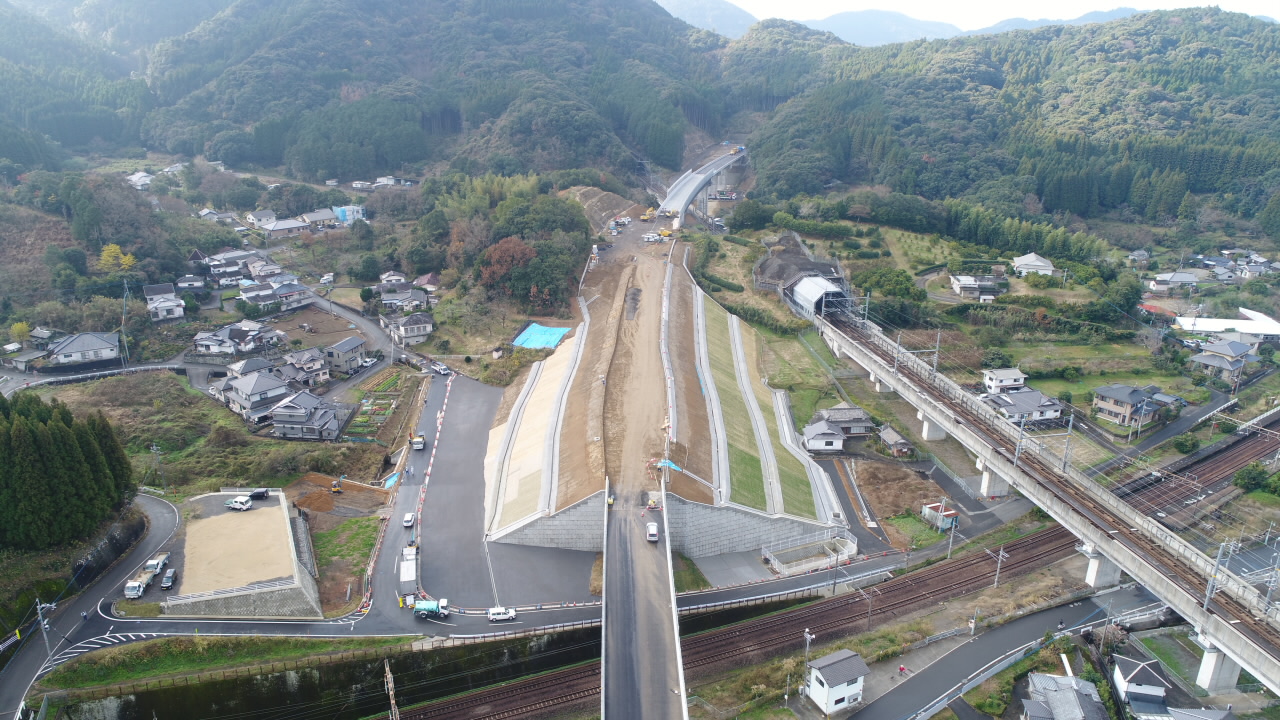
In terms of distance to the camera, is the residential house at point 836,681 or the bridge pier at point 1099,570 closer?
the residential house at point 836,681

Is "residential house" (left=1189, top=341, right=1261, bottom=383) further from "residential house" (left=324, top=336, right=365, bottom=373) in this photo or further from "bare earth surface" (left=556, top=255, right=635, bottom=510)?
"residential house" (left=324, top=336, right=365, bottom=373)

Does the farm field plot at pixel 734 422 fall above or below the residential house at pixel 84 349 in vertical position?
below

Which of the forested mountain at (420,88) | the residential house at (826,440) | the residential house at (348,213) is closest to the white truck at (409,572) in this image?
the residential house at (826,440)

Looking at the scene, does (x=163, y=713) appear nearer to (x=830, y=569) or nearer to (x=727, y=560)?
(x=727, y=560)

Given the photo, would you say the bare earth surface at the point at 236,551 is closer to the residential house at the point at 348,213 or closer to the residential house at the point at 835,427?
the residential house at the point at 835,427

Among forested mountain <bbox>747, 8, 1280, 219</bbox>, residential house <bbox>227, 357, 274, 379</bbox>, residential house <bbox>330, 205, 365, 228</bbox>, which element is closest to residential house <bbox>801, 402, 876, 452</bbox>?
residential house <bbox>227, 357, 274, 379</bbox>

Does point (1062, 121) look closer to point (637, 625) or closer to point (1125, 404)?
point (1125, 404)

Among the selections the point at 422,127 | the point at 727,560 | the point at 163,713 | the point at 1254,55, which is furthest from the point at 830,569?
the point at 1254,55
